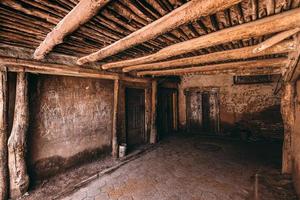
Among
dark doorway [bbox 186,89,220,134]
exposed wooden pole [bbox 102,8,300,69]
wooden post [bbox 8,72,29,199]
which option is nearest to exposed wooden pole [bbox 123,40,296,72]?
exposed wooden pole [bbox 102,8,300,69]

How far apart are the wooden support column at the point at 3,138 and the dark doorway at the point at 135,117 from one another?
4111mm

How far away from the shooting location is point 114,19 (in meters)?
2.29

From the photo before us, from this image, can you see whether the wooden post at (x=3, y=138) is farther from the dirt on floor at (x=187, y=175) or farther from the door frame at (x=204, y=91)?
the door frame at (x=204, y=91)

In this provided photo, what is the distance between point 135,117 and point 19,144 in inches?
172

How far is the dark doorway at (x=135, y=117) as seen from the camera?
7.17 metres

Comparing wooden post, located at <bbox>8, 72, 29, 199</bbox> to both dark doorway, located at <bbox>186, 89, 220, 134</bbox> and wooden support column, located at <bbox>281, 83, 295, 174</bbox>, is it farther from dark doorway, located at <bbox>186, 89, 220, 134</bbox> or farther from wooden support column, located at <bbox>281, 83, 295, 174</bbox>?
dark doorway, located at <bbox>186, 89, 220, 134</bbox>

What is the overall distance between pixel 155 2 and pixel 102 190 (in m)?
4.19

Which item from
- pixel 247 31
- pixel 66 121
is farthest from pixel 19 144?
pixel 247 31

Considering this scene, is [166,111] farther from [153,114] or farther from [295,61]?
[295,61]

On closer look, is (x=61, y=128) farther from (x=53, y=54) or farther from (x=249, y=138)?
(x=249, y=138)

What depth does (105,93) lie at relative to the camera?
20.4 ft

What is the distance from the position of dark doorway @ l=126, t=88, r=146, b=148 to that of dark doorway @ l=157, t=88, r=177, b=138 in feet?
5.08

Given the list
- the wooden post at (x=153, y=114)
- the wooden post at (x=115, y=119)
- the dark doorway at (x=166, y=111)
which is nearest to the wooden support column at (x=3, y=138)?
the wooden post at (x=115, y=119)

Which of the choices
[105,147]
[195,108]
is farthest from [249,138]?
[105,147]
